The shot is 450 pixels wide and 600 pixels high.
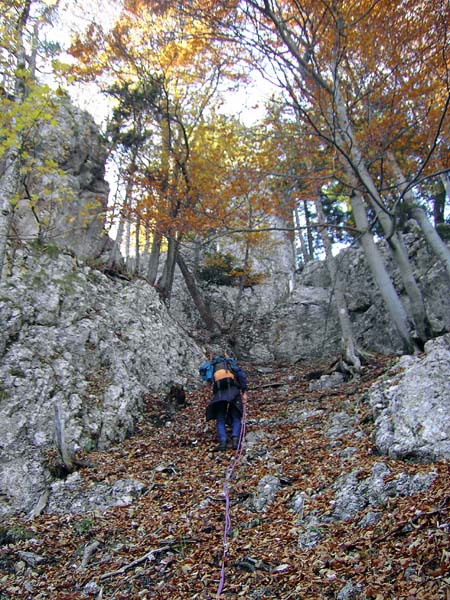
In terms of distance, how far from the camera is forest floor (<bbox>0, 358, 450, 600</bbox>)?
3.09 metres

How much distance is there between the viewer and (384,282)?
9133mm

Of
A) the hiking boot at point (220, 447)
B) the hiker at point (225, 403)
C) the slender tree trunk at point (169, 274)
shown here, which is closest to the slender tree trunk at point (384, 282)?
the hiker at point (225, 403)

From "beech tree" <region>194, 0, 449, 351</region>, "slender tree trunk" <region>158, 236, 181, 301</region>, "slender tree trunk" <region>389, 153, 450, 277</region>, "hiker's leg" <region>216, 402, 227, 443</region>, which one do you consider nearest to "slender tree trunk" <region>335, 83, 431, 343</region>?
"beech tree" <region>194, 0, 449, 351</region>

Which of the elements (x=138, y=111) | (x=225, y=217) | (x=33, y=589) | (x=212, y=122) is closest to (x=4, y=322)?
A: (x=33, y=589)

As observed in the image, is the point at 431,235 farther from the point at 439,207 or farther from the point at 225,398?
the point at 225,398

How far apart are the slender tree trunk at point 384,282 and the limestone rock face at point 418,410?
2.00 meters

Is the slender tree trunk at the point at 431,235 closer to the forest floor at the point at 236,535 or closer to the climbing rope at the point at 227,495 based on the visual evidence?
the forest floor at the point at 236,535

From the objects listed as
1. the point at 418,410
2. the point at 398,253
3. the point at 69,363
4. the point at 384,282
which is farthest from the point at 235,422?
the point at 398,253

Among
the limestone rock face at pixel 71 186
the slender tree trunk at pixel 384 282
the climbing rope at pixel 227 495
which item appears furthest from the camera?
the limestone rock face at pixel 71 186

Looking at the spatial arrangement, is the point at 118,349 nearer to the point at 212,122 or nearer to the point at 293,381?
the point at 293,381

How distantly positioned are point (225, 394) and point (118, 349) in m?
3.04

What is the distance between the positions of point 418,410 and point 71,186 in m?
11.4

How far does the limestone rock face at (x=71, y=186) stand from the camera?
417 inches

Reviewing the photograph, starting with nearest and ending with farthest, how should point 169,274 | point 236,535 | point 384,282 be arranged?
point 236,535
point 384,282
point 169,274
